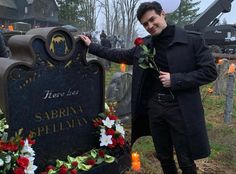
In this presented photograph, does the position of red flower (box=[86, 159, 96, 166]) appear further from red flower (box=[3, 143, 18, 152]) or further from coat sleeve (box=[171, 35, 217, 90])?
coat sleeve (box=[171, 35, 217, 90])

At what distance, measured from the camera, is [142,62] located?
3191 millimetres

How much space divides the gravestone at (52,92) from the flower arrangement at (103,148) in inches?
3.5

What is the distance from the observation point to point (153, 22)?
297cm

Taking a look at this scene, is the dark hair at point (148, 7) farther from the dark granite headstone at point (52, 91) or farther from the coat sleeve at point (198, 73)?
the dark granite headstone at point (52, 91)

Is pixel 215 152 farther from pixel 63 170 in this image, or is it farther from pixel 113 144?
pixel 63 170

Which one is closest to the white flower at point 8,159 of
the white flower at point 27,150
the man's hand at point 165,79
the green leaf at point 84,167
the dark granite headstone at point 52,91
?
the white flower at point 27,150

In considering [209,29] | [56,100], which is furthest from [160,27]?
[209,29]

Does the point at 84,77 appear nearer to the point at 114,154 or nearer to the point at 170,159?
the point at 114,154

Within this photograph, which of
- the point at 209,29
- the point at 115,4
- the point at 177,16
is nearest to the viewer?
the point at 209,29

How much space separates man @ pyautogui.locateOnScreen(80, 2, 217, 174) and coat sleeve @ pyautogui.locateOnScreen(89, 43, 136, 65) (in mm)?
328

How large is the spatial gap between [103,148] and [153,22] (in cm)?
156

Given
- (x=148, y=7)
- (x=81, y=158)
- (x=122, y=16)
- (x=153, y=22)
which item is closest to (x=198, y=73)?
(x=153, y=22)

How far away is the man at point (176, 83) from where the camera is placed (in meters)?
2.97

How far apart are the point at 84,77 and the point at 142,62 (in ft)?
2.51
